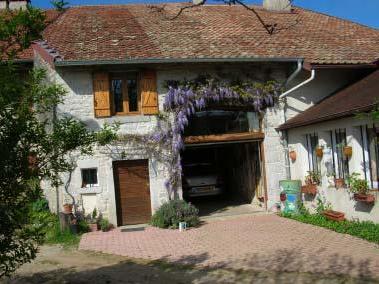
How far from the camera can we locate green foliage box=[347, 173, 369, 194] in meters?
10.0

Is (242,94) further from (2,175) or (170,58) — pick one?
(2,175)

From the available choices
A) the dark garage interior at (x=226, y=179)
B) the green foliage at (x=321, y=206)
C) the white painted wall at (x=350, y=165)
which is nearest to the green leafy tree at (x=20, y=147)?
the white painted wall at (x=350, y=165)

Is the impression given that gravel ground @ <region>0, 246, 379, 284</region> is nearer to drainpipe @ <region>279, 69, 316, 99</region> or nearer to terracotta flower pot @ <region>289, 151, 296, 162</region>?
terracotta flower pot @ <region>289, 151, 296, 162</region>

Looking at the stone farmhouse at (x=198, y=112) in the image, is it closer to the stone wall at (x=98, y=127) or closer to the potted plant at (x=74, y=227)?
the stone wall at (x=98, y=127)

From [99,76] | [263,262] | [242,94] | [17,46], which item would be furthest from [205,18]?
[17,46]

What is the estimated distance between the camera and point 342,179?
11250 mm

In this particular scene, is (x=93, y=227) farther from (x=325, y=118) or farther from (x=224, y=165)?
(x=224, y=165)

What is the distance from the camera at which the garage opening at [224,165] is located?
13.9m

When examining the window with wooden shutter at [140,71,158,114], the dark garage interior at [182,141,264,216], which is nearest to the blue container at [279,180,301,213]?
→ the dark garage interior at [182,141,264,216]

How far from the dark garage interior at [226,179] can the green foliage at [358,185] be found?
4.17m

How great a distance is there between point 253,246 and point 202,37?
736cm

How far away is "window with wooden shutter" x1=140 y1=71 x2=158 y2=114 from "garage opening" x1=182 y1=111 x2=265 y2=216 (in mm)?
1346

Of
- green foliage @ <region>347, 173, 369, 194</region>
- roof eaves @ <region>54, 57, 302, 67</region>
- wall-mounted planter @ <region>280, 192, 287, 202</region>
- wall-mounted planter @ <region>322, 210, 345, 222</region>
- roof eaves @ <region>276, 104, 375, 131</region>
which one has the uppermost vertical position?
roof eaves @ <region>54, 57, 302, 67</region>

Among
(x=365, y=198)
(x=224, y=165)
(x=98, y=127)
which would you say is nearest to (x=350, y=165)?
(x=365, y=198)
